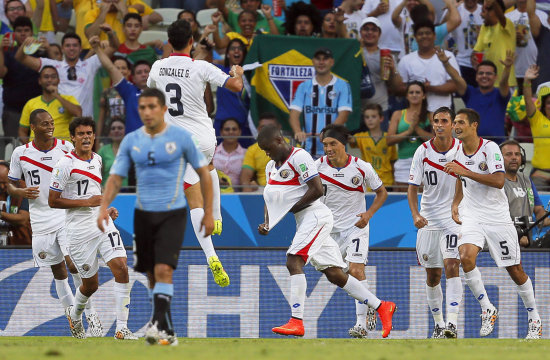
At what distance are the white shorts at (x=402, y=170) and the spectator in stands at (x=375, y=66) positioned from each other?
5.02ft

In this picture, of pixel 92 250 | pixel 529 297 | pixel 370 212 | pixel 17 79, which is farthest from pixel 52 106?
pixel 529 297

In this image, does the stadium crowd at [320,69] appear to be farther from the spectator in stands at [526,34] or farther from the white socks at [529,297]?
the white socks at [529,297]

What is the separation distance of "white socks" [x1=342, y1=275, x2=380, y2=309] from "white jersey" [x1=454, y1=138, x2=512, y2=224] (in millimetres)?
1544

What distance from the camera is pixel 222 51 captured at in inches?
712

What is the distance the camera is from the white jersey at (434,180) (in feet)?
42.6

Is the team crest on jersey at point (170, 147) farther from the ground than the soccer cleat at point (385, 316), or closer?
farther from the ground

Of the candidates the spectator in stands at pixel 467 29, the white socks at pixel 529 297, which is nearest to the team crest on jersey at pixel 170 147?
the white socks at pixel 529 297

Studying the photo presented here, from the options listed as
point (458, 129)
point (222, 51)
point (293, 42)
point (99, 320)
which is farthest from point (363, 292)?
point (222, 51)

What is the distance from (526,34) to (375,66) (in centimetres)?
281

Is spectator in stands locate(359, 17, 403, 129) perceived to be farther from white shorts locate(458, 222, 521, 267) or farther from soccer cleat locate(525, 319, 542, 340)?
soccer cleat locate(525, 319, 542, 340)

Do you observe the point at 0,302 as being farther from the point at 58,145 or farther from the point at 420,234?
the point at 420,234

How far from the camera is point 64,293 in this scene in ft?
43.4

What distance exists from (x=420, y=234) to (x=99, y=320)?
4385mm

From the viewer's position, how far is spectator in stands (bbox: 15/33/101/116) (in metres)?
17.1
